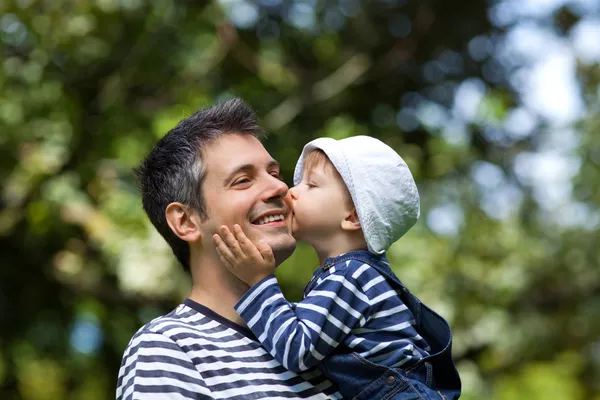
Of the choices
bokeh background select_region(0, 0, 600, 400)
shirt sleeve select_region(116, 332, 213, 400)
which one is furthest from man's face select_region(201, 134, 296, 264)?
bokeh background select_region(0, 0, 600, 400)

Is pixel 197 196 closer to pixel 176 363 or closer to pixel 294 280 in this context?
pixel 176 363

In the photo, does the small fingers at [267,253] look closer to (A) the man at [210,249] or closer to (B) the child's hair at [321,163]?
(A) the man at [210,249]

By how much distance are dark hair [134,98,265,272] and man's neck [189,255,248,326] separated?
0.14 m

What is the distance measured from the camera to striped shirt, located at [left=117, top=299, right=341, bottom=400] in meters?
1.81

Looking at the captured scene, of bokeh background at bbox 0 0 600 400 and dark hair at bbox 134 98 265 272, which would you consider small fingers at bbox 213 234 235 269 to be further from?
bokeh background at bbox 0 0 600 400

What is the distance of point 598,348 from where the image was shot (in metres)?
9.43

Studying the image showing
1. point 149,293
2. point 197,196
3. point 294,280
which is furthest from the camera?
point 149,293

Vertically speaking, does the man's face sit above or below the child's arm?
above

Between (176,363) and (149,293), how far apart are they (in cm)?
495

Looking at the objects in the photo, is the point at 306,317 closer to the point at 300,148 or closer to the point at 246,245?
the point at 246,245

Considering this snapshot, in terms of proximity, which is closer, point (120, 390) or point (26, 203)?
point (120, 390)

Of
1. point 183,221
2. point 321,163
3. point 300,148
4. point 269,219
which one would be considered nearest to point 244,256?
point 269,219

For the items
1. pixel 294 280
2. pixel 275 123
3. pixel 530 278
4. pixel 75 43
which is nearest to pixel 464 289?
pixel 530 278

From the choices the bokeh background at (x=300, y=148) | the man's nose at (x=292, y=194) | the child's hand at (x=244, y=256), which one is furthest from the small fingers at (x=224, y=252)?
the bokeh background at (x=300, y=148)
